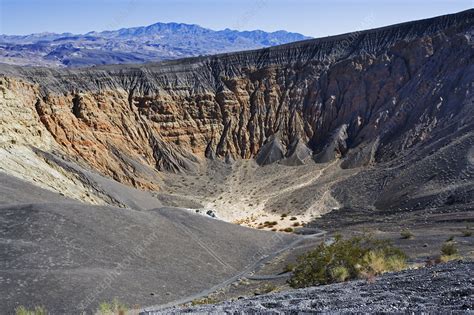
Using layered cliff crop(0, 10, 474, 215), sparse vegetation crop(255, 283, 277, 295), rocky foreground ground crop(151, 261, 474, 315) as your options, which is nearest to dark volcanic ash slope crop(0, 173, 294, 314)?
sparse vegetation crop(255, 283, 277, 295)

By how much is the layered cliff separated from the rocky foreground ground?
117ft

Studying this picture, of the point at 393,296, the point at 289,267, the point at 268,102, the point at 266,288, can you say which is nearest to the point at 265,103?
the point at 268,102

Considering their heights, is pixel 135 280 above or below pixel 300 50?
below

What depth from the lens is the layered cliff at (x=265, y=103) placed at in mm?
52344

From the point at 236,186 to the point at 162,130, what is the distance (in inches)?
462

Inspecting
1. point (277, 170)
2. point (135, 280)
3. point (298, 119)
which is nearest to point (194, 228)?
point (135, 280)

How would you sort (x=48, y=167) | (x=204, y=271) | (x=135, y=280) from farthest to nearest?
1. (x=48, y=167)
2. (x=204, y=271)
3. (x=135, y=280)

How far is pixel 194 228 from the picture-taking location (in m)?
32.6

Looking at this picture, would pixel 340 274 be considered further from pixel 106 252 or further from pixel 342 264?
pixel 106 252

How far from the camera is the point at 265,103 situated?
216 ft

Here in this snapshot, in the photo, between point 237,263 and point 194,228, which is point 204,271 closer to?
point 237,263

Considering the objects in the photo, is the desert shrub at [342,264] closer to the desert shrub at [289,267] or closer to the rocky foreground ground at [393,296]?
the rocky foreground ground at [393,296]

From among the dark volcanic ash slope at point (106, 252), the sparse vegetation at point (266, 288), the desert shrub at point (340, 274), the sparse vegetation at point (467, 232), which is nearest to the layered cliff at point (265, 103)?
the dark volcanic ash slope at point (106, 252)

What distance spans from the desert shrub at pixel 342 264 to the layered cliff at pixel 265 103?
29696 mm
